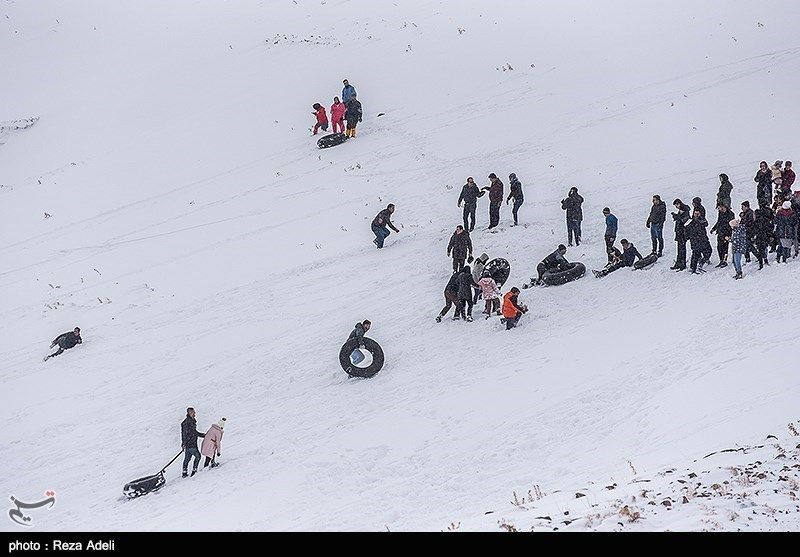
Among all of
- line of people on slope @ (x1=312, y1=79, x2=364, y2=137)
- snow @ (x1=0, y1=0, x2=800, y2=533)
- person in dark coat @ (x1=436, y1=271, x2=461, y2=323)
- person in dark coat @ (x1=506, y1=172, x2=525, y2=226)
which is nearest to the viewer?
snow @ (x1=0, y1=0, x2=800, y2=533)

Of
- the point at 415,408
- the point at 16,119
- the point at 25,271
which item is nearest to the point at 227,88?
the point at 16,119

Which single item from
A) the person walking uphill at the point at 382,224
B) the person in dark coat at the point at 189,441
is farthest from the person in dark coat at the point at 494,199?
the person in dark coat at the point at 189,441

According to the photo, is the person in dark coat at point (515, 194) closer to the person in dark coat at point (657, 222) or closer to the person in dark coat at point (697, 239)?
the person in dark coat at point (657, 222)

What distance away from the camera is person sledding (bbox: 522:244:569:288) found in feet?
60.5

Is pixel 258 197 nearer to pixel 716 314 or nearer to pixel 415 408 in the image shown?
pixel 415 408

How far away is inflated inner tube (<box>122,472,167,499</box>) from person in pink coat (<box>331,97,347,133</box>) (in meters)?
17.2

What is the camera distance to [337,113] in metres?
28.2

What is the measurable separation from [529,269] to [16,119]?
2612 cm

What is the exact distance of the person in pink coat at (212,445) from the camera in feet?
46.4

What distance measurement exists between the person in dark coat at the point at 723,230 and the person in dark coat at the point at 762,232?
0.56 m

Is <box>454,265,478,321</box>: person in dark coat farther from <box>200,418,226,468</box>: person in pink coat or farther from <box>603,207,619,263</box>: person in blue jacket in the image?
<box>200,418,226,468</box>: person in pink coat

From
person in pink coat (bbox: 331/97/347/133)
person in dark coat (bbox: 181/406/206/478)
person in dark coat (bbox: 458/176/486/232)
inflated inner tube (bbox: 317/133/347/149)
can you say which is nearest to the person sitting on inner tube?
person in dark coat (bbox: 458/176/486/232)

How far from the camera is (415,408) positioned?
14672 mm

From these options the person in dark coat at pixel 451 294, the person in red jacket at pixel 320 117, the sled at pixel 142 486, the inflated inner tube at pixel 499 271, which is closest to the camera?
the sled at pixel 142 486
